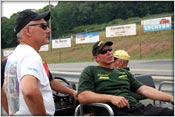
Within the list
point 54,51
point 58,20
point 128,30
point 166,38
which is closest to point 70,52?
point 54,51

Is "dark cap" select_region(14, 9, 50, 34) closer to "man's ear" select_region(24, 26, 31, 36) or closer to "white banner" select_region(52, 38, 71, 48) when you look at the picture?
"man's ear" select_region(24, 26, 31, 36)

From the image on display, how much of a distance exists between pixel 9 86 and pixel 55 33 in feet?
96.1

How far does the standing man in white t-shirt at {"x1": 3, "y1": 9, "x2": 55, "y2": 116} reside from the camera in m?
2.24

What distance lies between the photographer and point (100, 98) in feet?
11.2

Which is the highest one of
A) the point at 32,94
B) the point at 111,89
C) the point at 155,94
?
the point at 32,94

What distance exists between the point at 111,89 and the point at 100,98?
0.83 ft

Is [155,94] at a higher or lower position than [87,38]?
lower

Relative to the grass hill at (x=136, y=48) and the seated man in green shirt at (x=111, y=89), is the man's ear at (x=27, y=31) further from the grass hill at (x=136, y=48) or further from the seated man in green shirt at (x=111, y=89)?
the grass hill at (x=136, y=48)

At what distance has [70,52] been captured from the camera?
3284cm

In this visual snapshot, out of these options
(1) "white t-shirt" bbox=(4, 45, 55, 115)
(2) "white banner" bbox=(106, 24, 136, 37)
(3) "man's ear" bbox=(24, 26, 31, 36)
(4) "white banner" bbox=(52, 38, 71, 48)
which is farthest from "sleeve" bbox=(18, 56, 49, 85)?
(4) "white banner" bbox=(52, 38, 71, 48)

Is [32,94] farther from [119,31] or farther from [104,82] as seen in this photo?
[119,31]

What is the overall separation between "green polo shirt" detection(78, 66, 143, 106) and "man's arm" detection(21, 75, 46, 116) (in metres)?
1.28

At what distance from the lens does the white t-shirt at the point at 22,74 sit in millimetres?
2281

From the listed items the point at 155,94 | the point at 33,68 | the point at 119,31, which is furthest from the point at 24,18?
the point at 119,31
